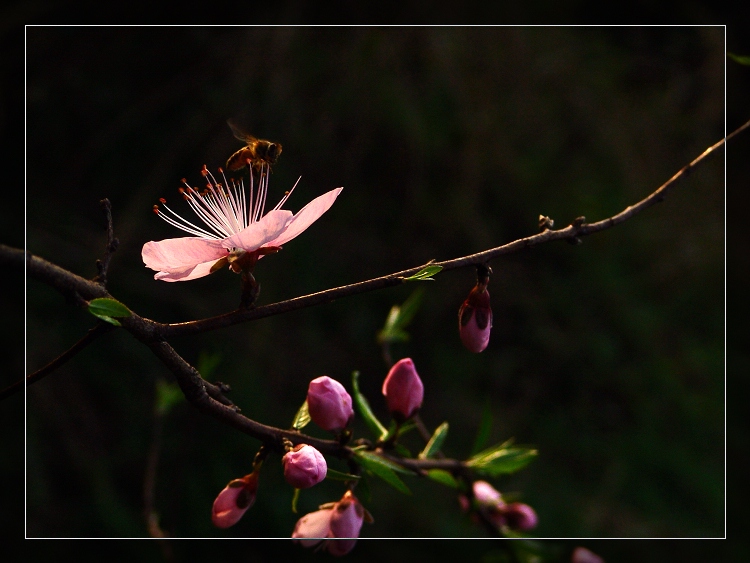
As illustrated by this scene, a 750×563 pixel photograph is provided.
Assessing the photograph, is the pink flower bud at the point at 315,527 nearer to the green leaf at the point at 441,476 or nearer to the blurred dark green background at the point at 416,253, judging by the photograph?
the green leaf at the point at 441,476

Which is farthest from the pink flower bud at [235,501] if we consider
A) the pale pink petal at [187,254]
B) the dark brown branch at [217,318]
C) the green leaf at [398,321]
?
the green leaf at [398,321]

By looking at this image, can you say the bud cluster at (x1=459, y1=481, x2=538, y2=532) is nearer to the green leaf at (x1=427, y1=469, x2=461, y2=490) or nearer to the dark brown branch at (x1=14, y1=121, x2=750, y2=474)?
the green leaf at (x1=427, y1=469, x2=461, y2=490)

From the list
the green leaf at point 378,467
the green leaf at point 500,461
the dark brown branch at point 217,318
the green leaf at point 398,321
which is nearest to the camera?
the dark brown branch at point 217,318

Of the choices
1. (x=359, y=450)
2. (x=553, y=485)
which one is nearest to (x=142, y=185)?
(x=359, y=450)

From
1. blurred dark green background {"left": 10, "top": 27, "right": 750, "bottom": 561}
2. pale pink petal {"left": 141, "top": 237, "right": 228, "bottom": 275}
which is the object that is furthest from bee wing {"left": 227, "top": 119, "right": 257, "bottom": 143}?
pale pink petal {"left": 141, "top": 237, "right": 228, "bottom": 275}

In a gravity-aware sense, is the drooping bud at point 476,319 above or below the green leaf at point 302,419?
above

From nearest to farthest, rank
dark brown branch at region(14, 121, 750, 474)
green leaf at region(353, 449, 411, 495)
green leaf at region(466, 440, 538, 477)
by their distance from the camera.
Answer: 1. dark brown branch at region(14, 121, 750, 474)
2. green leaf at region(353, 449, 411, 495)
3. green leaf at region(466, 440, 538, 477)

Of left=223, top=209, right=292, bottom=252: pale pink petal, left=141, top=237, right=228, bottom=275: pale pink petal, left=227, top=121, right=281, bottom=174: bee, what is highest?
left=227, top=121, right=281, bottom=174: bee
